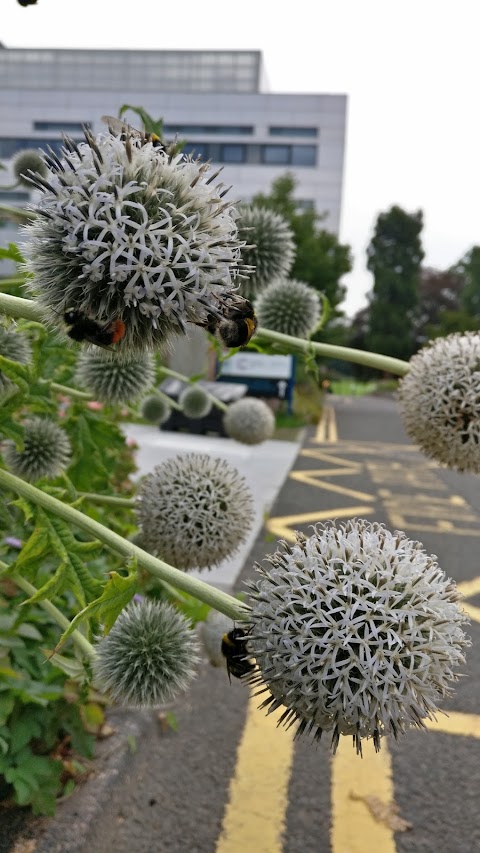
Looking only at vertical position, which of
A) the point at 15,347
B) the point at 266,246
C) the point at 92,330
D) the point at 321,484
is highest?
the point at 266,246

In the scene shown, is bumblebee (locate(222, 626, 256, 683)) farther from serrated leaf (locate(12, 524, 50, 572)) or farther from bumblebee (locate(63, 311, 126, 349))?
bumblebee (locate(63, 311, 126, 349))

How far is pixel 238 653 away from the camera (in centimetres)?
A: 116

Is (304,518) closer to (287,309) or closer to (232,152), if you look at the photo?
(287,309)

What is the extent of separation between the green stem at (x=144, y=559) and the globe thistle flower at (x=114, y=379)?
719mm

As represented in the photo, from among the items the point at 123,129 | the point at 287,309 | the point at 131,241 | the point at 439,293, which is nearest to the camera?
the point at 131,241

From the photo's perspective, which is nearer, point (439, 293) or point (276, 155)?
point (276, 155)

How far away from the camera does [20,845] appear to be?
2305mm

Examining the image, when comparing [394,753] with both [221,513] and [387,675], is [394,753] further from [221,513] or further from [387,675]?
[387,675]

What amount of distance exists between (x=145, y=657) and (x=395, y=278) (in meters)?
38.9

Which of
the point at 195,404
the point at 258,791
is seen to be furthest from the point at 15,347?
the point at 258,791

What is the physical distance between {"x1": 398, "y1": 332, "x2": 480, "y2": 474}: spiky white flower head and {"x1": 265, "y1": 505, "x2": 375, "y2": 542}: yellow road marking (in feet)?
15.4

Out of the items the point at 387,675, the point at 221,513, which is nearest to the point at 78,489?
the point at 221,513

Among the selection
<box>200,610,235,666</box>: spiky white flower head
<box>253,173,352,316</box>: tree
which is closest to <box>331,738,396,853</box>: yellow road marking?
<box>200,610,235,666</box>: spiky white flower head

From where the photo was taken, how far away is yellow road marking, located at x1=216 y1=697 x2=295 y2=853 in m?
2.58
